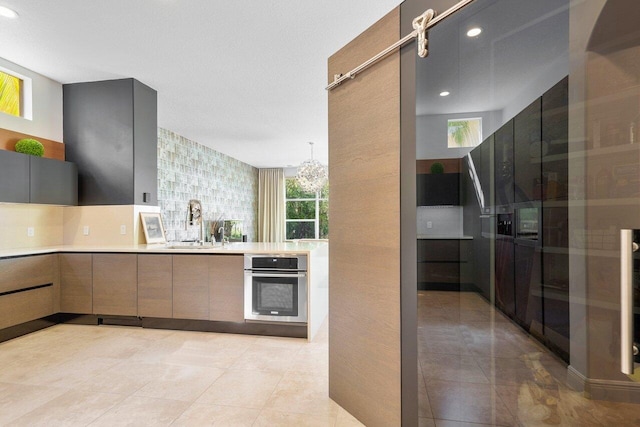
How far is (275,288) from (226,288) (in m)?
0.50

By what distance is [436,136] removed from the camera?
138cm

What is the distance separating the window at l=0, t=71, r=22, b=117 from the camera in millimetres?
3291

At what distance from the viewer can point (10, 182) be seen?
3033mm

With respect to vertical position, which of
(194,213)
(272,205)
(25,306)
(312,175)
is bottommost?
(25,306)

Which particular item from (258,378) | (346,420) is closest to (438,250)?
(346,420)

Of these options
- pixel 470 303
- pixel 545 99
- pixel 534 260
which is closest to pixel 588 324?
pixel 534 260

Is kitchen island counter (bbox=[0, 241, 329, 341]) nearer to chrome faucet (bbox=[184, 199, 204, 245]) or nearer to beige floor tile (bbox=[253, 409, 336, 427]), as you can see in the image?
chrome faucet (bbox=[184, 199, 204, 245])

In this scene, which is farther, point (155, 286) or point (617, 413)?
point (155, 286)

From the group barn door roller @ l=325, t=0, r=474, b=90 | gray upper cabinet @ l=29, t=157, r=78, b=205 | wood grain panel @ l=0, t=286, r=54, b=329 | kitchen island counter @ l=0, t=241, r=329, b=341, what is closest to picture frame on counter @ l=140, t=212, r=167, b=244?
kitchen island counter @ l=0, t=241, r=329, b=341

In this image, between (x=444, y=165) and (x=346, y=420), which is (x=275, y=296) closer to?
(x=346, y=420)

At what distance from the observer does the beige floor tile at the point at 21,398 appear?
1858mm

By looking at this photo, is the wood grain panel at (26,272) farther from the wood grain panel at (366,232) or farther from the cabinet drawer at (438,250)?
the cabinet drawer at (438,250)

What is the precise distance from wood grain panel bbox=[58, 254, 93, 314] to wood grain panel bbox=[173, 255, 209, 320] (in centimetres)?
97

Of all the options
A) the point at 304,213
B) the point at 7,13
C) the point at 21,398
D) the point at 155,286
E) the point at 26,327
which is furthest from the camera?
the point at 304,213
